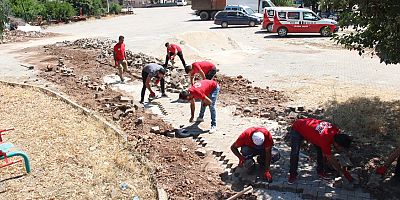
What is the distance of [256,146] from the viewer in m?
6.05

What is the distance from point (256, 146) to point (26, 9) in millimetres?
34222

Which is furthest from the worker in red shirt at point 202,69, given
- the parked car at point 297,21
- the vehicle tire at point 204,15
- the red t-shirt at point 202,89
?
the vehicle tire at point 204,15

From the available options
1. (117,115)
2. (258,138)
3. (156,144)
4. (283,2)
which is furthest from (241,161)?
(283,2)

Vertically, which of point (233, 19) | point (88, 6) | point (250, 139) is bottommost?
point (250, 139)

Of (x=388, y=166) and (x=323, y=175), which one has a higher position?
(x=388, y=166)

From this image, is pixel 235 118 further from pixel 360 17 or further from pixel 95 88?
pixel 95 88

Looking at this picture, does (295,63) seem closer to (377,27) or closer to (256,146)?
(377,27)

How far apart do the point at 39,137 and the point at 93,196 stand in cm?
283

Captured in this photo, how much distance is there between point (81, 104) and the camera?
10.3 metres

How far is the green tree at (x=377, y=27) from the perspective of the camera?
6.12m

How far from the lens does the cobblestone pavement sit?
5914 millimetres

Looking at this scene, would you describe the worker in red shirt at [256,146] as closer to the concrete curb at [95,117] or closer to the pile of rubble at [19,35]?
the concrete curb at [95,117]

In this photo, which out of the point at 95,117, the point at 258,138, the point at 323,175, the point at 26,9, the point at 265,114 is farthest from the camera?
the point at 26,9

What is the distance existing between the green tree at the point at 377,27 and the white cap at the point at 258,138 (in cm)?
265
